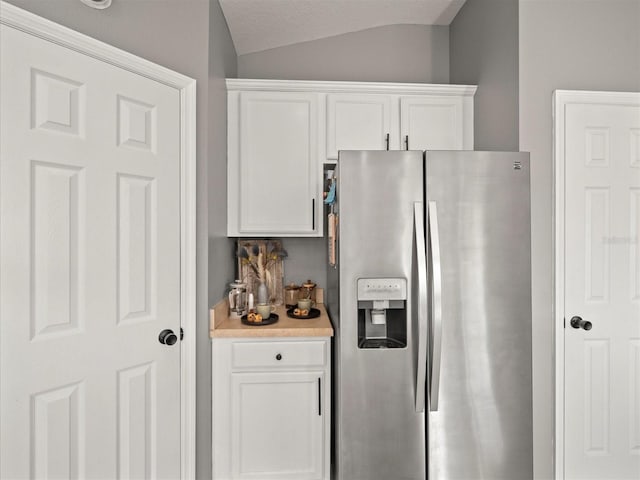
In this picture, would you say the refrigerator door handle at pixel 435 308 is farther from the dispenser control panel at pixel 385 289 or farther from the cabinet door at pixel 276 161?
the cabinet door at pixel 276 161

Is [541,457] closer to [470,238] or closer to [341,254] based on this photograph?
[470,238]

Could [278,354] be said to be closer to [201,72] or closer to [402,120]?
[201,72]

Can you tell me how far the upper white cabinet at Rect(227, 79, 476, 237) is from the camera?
228cm

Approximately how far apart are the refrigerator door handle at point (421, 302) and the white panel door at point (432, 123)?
0.89 metres

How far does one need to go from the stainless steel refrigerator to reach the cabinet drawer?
32 cm

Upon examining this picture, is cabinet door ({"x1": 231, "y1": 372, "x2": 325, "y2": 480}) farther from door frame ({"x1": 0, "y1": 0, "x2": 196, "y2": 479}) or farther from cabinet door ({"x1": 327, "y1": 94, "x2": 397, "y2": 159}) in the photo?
cabinet door ({"x1": 327, "y1": 94, "x2": 397, "y2": 159})

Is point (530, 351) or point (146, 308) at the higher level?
point (146, 308)

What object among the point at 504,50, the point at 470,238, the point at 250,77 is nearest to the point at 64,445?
the point at 470,238

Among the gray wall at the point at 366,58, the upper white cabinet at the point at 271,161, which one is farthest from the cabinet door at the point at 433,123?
the upper white cabinet at the point at 271,161

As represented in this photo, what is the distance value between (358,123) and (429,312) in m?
1.30

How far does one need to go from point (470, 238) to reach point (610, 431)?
128cm

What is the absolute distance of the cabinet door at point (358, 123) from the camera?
2314 millimetres

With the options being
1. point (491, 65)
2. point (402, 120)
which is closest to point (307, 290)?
point (402, 120)

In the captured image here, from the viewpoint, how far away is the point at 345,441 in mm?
1631
